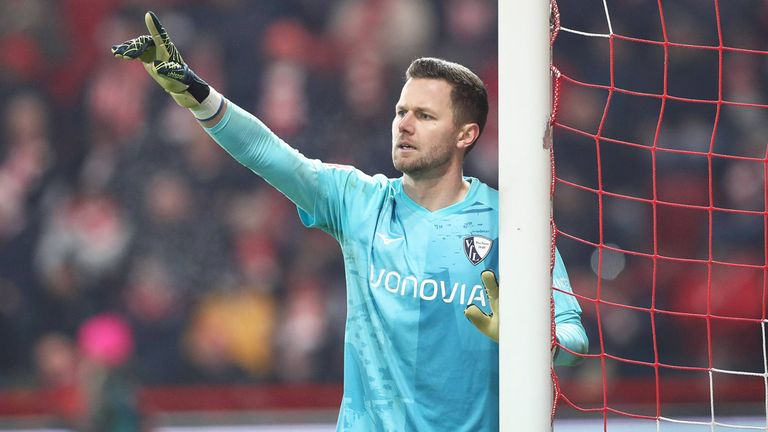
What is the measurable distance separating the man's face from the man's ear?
19 millimetres

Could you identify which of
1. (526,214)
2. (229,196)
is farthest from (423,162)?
(229,196)

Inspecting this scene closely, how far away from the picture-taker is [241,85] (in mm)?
7598

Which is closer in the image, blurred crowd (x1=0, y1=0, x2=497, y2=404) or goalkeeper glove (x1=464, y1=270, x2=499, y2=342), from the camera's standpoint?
goalkeeper glove (x1=464, y1=270, x2=499, y2=342)

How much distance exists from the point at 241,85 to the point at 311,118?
1.94ft

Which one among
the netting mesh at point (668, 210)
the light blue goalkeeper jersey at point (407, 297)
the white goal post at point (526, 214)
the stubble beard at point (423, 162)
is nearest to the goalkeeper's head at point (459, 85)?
the stubble beard at point (423, 162)

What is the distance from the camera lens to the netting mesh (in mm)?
6719

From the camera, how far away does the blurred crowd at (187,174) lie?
693 centimetres

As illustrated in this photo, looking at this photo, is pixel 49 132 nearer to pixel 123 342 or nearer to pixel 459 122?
pixel 123 342

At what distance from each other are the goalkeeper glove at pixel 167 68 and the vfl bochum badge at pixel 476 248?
0.82 metres

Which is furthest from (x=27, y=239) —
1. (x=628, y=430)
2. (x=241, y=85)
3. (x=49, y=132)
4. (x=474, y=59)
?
(x=628, y=430)

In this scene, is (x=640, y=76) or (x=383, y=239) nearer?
(x=383, y=239)

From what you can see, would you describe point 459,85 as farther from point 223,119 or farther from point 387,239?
point 223,119

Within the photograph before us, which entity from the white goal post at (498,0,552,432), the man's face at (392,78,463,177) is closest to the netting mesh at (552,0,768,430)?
the man's face at (392,78,463,177)

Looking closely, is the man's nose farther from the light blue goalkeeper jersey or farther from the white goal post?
the white goal post
